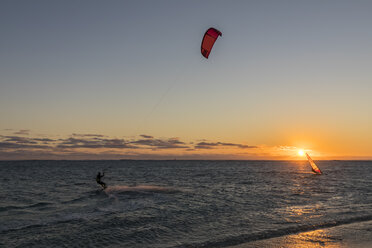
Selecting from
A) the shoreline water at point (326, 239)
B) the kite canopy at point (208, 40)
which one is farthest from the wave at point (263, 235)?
the kite canopy at point (208, 40)

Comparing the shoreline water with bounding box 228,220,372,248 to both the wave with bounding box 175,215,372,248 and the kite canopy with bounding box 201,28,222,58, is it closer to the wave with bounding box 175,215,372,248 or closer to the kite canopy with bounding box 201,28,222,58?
the wave with bounding box 175,215,372,248

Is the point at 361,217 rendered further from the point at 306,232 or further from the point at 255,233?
the point at 255,233

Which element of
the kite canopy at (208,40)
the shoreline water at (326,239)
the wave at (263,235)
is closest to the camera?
the shoreline water at (326,239)

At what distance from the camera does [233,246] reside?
10500mm

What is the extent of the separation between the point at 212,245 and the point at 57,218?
30.3 ft

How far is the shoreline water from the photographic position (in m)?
10.3

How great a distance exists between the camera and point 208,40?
17.4 metres

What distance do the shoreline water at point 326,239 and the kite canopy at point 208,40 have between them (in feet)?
32.9

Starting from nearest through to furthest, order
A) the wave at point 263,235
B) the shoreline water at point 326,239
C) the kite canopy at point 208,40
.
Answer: the shoreline water at point 326,239, the wave at point 263,235, the kite canopy at point 208,40

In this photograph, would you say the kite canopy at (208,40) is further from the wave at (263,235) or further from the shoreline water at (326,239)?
the shoreline water at (326,239)

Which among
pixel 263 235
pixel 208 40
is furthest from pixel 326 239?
pixel 208 40

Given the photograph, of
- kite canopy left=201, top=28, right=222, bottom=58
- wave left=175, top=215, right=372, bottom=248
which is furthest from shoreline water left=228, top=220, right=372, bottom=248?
kite canopy left=201, top=28, right=222, bottom=58

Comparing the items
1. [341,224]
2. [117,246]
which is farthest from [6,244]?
[341,224]

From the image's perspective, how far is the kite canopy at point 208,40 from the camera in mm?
17031
